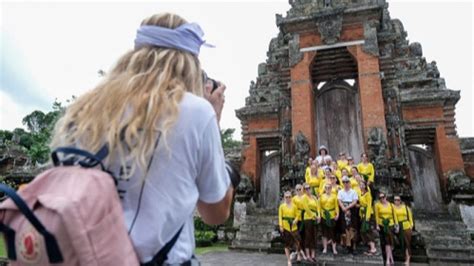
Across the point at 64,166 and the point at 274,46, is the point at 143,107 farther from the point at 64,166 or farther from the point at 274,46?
the point at 274,46

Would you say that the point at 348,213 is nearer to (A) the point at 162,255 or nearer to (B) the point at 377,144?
(B) the point at 377,144

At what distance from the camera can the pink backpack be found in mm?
896

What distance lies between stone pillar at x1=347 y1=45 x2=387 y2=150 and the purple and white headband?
1068 cm

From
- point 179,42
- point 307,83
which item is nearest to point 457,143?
point 307,83

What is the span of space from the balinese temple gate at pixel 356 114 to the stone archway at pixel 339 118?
4cm

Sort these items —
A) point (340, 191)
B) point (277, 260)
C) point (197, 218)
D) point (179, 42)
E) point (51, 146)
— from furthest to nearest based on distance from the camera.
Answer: point (197, 218) → point (277, 260) → point (340, 191) → point (179, 42) → point (51, 146)

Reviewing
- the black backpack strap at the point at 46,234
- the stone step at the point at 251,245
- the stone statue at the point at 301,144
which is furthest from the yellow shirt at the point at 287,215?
the black backpack strap at the point at 46,234

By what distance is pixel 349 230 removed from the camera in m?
8.31

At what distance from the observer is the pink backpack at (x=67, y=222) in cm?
90

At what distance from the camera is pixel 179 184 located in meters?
1.17

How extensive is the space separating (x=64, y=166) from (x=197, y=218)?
13325 millimetres

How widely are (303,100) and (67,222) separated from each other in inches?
470

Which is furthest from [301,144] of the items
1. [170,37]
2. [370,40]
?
[170,37]

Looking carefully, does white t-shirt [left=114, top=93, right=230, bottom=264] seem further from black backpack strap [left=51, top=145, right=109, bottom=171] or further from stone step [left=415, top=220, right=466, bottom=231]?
stone step [left=415, top=220, right=466, bottom=231]
